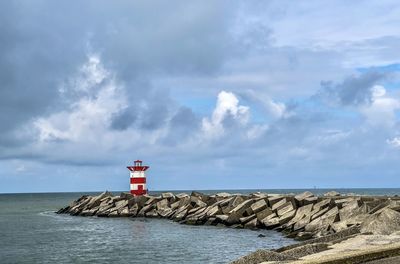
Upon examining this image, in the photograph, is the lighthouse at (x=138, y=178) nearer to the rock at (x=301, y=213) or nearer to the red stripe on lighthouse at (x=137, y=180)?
the red stripe on lighthouse at (x=137, y=180)

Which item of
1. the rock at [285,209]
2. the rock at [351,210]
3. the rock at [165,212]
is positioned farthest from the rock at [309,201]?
the rock at [165,212]

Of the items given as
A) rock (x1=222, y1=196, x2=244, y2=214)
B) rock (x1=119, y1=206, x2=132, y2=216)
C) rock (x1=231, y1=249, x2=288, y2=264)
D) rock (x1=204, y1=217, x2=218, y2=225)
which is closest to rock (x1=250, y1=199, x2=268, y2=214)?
rock (x1=222, y1=196, x2=244, y2=214)

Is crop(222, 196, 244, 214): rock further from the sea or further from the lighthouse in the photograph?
the lighthouse

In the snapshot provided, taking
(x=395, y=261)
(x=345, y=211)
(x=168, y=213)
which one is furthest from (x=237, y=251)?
(x=168, y=213)

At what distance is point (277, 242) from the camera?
2166 centimetres

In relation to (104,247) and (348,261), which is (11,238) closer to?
(104,247)

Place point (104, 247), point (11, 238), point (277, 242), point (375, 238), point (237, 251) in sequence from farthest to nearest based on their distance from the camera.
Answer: point (11, 238) < point (104, 247) < point (277, 242) < point (237, 251) < point (375, 238)

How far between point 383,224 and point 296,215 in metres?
11.6

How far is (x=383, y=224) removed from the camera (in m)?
13.5

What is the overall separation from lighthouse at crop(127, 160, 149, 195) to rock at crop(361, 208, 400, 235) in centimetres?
2755

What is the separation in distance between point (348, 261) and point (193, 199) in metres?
27.2

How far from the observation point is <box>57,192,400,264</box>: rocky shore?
33.3 feet

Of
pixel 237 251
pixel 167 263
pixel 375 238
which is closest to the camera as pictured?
pixel 375 238

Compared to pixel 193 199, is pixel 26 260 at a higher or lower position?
lower
